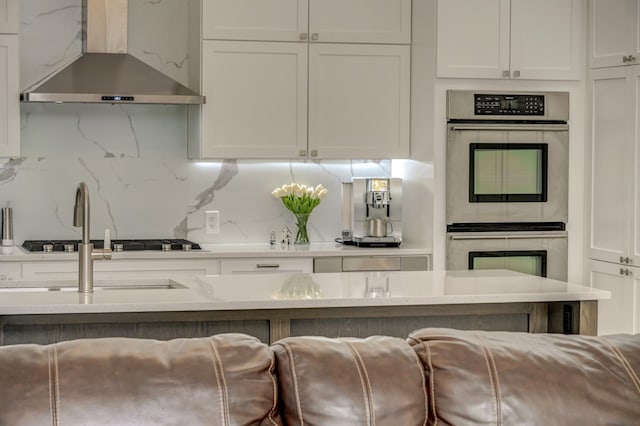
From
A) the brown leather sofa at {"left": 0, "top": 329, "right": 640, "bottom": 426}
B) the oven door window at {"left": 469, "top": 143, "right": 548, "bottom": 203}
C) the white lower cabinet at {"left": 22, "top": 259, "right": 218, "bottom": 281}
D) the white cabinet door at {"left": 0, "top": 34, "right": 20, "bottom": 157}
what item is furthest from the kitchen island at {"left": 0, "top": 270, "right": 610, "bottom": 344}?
the white cabinet door at {"left": 0, "top": 34, "right": 20, "bottom": 157}

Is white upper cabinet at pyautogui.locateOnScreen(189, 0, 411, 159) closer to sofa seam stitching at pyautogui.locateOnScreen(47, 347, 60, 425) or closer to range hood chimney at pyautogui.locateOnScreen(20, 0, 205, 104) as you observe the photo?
range hood chimney at pyautogui.locateOnScreen(20, 0, 205, 104)

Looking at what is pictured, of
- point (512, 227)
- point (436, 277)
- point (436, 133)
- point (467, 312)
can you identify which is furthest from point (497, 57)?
point (467, 312)

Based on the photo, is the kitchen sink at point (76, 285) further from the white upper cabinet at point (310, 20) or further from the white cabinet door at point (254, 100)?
the white upper cabinet at point (310, 20)

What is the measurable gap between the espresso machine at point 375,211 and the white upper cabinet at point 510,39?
790mm

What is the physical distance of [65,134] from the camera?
5.35 metres

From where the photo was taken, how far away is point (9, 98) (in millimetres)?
4883

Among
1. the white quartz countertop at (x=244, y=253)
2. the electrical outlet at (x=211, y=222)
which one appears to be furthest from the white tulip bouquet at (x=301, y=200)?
the electrical outlet at (x=211, y=222)

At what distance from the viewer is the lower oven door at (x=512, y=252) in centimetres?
500

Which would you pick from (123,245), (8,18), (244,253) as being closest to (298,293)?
(244,253)

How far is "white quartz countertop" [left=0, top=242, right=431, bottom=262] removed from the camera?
186 inches

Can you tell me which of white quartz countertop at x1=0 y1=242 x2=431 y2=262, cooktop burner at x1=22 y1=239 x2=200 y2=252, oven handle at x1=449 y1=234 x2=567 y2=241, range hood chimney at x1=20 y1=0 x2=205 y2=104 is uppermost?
range hood chimney at x1=20 y1=0 x2=205 y2=104

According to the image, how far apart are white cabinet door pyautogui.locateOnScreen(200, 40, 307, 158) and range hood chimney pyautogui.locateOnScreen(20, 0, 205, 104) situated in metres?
0.15

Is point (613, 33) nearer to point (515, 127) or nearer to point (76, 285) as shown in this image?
point (515, 127)

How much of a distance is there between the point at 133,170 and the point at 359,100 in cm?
Result: 141
